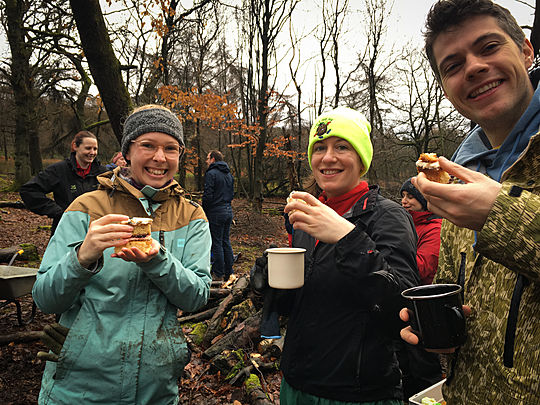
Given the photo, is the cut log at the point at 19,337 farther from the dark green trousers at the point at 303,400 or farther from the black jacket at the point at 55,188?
the dark green trousers at the point at 303,400

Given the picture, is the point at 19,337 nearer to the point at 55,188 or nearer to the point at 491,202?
the point at 55,188

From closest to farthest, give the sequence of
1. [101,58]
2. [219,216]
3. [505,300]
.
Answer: [505,300]
[101,58]
[219,216]

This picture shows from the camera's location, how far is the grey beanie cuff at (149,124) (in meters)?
2.04

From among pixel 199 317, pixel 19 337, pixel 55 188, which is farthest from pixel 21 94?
pixel 199 317

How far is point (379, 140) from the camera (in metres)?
27.3

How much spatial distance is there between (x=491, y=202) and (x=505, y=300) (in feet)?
1.40

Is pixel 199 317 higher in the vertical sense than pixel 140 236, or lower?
lower

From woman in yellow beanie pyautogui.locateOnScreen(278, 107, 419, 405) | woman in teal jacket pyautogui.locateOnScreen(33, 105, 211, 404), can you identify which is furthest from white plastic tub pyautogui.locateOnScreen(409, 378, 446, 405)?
woman in teal jacket pyautogui.locateOnScreen(33, 105, 211, 404)

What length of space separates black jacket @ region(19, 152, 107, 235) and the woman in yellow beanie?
13.6 feet

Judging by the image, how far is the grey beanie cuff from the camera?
6.69 ft

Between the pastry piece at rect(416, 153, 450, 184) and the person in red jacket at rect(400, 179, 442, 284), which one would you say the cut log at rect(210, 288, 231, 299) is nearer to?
the person in red jacket at rect(400, 179, 442, 284)

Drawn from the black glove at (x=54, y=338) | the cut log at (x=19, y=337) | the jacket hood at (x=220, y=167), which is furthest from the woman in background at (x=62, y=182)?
the jacket hood at (x=220, y=167)

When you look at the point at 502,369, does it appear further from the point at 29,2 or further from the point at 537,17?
the point at 29,2

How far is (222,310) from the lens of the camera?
201 inches
